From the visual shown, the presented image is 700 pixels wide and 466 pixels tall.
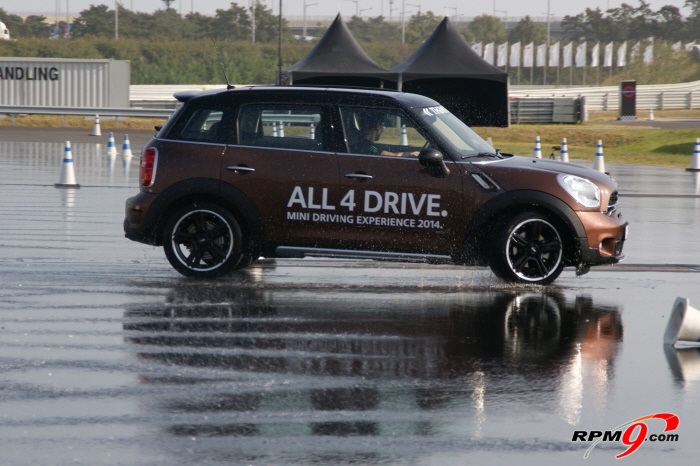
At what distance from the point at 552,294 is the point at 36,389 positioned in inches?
195

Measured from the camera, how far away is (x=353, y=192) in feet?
33.5

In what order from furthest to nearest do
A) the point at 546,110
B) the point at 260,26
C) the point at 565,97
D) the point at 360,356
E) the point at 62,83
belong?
the point at 260,26 → the point at 565,97 → the point at 62,83 → the point at 546,110 → the point at 360,356

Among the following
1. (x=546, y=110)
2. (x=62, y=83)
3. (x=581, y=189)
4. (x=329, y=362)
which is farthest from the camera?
(x=62, y=83)

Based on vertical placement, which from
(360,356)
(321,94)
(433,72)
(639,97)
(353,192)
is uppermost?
(433,72)

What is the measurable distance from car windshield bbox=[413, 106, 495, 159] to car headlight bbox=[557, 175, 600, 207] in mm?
847

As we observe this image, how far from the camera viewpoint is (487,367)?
23.6ft

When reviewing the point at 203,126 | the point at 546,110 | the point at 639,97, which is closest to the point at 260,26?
the point at 639,97

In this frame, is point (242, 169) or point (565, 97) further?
point (565, 97)

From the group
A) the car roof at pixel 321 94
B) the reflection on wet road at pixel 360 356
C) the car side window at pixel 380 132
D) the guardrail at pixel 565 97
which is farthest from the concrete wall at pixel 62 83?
the reflection on wet road at pixel 360 356

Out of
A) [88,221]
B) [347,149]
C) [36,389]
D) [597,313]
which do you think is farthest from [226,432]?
[88,221]

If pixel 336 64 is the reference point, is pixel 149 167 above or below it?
below

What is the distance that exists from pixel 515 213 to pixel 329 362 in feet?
11.4

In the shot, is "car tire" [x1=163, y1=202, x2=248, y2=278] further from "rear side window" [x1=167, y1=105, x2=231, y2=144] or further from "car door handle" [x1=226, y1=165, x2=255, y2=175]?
"rear side window" [x1=167, y1=105, x2=231, y2=144]

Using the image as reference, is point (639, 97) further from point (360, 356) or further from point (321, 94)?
point (360, 356)
